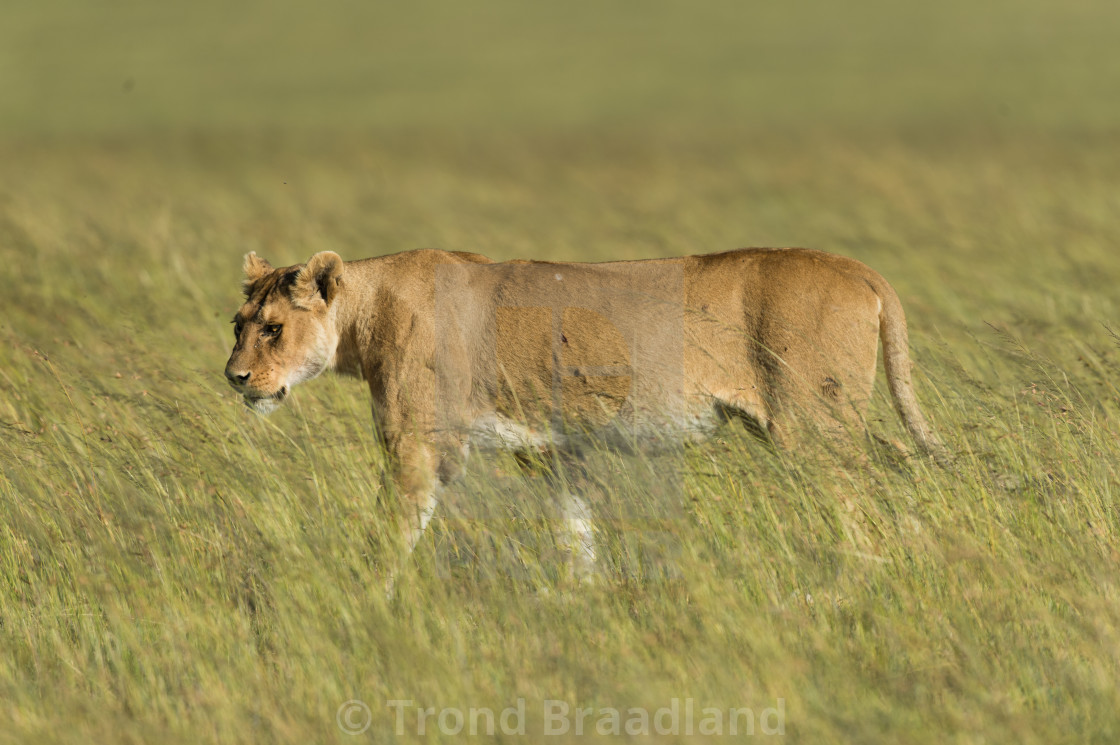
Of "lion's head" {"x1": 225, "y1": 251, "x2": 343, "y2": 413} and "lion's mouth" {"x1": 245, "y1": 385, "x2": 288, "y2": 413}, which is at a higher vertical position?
"lion's head" {"x1": 225, "y1": 251, "x2": 343, "y2": 413}

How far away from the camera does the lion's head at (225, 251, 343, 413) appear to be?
5938 millimetres

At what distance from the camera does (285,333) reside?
597 centimetres

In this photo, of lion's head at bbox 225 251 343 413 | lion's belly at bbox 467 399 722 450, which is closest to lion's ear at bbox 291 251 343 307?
lion's head at bbox 225 251 343 413

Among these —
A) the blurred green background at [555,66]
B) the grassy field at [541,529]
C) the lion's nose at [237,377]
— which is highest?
the lion's nose at [237,377]

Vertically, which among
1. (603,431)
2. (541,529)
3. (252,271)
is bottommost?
(541,529)

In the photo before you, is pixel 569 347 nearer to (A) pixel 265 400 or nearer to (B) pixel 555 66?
(A) pixel 265 400

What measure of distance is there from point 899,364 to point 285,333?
2712mm

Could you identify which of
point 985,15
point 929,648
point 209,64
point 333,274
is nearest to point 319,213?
point 333,274

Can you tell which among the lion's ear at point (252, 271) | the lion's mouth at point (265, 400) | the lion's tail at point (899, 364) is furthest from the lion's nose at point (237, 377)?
the lion's tail at point (899, 364)

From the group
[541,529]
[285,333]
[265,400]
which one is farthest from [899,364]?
[265,400]

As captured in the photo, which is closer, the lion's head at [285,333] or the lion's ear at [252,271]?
the lion's head at [285,333]

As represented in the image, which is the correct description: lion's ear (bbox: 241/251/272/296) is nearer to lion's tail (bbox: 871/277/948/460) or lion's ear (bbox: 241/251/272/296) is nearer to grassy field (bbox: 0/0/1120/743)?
grassy field (bbox: 0/0/1120/743)

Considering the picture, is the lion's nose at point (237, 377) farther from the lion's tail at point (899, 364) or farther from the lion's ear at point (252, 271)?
the lion's tail at point (899, 364)

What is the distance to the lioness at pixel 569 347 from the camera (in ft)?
18.1
